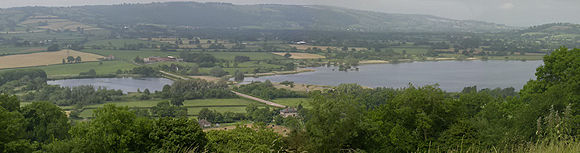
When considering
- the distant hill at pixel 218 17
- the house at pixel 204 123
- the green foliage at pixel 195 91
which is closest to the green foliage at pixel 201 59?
the green foliage at pixel 195 91

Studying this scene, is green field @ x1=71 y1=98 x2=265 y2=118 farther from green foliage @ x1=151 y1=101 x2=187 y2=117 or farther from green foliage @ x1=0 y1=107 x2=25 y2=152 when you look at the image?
green foliage @ x1=0 y1=107 x2=25 y2=152

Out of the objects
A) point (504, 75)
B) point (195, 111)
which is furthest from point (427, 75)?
point (195, 111)

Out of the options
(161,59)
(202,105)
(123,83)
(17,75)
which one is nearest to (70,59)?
(161,59)

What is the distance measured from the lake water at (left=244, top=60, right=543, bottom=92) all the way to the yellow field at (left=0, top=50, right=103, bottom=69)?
25.8 m

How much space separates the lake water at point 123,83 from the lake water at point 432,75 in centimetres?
934

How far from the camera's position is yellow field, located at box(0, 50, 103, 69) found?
2008 inches

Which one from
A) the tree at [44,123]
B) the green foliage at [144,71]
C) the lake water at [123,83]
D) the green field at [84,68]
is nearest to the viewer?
the tree at [44,123]

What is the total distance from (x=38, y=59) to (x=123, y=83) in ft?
64.4

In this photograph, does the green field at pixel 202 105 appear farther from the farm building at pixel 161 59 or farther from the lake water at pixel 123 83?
the farm building at pixel 161 59

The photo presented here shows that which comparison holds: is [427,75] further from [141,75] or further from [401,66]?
[141,75]

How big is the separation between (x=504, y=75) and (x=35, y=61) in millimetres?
55318

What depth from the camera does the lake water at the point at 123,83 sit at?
4119 cm

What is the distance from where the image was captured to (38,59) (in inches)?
2202

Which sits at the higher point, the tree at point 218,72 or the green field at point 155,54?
the green field at point 155,54
